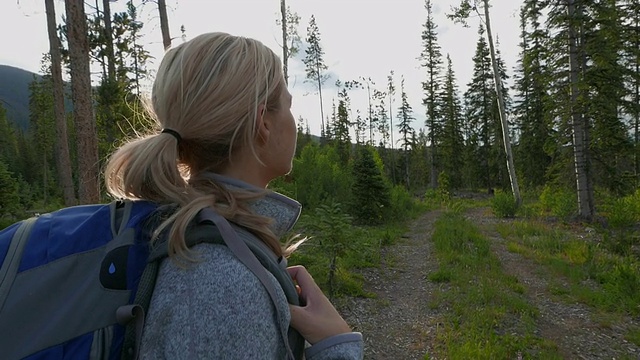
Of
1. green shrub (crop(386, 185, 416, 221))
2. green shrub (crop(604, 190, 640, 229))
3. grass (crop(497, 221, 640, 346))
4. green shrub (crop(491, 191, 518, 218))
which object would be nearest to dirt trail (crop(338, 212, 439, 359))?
grass (crop(497, 221, 640, 346))

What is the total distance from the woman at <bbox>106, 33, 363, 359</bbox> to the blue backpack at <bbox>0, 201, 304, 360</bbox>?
4cm

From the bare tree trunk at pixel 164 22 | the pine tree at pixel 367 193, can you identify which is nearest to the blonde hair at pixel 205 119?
the bare tree trunk at pixel 164 22

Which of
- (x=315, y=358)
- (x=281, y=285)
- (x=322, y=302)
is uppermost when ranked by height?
(x=281, y=285)

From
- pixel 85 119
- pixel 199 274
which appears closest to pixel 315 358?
pixel 199 274

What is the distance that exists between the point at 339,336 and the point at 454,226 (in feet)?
42.6

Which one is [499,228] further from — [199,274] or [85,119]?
[199,274]

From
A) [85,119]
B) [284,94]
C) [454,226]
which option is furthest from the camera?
[454,226]

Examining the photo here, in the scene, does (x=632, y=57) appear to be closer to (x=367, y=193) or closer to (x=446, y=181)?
(x=446, y=181)

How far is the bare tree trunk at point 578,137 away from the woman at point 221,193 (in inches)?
622

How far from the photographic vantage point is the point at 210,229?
3.28 feet

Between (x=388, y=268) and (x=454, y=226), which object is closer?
(x=388, y=268)

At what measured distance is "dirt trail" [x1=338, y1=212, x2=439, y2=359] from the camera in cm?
540

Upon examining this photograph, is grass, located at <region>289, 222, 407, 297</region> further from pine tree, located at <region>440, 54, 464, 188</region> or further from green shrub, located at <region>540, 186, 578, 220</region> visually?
pine tree, located at <region>440, 54, 464, 188</region>

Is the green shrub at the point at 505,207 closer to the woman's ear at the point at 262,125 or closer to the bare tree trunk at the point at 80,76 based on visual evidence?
the bare tree trunk at the point at 80,76
